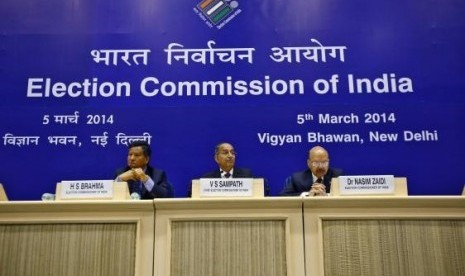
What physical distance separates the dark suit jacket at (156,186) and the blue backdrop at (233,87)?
358mm

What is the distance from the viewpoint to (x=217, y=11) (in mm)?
5273

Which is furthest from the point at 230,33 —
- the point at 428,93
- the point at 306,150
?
the point at 428,93

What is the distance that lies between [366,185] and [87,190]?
131cm

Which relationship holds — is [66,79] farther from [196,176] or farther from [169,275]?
[169,275]

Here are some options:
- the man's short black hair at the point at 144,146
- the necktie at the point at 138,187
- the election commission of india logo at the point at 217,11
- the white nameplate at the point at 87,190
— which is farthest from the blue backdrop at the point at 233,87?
the white nameplate at the point at 87,190

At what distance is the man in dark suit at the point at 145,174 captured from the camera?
414 centimetres

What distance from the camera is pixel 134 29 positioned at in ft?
17.2

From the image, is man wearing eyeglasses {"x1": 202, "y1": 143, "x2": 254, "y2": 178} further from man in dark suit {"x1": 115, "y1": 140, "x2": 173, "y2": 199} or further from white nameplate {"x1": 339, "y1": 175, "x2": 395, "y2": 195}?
white nameplate {"x1": 339, "y1": 175, "x2": 395, "y2": 195}

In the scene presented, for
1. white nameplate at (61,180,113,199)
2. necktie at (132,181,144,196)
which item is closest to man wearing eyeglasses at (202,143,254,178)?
necktie at (132,181,144,196)

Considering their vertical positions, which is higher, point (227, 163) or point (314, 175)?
point (227, 163)

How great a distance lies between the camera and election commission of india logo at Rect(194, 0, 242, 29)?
525cm

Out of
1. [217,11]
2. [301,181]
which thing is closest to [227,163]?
[301,181]

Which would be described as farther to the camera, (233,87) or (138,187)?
(233,87)

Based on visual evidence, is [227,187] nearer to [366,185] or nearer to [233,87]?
[366,185]
